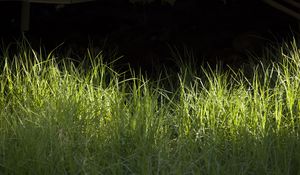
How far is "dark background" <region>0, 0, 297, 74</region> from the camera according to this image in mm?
6320

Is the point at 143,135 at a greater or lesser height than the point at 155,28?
lesser

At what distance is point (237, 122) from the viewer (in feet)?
11.2

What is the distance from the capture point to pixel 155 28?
6.89 m

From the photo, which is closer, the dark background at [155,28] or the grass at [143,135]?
the grass at [143,135]

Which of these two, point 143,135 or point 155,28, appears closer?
point 143,135

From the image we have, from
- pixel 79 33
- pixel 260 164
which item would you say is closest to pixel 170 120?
pixel 260 164

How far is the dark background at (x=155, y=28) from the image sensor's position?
6.32m

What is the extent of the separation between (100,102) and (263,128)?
3.31 ft

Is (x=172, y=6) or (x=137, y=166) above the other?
(x=172, y=6)

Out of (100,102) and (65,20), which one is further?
(65,20)

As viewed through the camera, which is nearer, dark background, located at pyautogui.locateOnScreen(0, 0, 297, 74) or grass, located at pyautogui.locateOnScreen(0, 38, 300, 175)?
grass, located at pyautogui.locateOnScreen(0, 38, 300, 175)

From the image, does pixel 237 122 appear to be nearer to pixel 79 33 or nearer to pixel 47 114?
pixel 47 114

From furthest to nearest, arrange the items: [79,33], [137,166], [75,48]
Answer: [79,33] → [75,48] → [137,166]

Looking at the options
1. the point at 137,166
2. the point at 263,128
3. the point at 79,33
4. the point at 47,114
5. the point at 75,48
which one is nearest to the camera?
the point at 137,166
